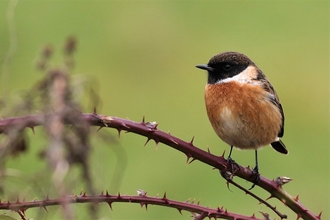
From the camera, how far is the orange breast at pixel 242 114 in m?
4.55

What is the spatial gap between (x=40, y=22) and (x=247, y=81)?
34.7ft

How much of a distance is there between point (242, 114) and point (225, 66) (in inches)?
16.2

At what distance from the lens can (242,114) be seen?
4.55m

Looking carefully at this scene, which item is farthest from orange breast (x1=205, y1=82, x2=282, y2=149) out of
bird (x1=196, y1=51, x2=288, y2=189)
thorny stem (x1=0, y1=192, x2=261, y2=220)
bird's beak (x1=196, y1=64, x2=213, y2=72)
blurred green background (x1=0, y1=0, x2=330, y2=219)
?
blurred green background (x1=0, y1=0, x2=330, y2=219)

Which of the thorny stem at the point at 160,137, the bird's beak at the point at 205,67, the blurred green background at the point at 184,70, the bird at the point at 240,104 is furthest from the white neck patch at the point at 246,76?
the blurred green background at the point at 184,70

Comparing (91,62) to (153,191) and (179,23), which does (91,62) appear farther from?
(153,191)

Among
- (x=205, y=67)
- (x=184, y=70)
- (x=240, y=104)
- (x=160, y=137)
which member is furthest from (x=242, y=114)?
(x=184, y=70)

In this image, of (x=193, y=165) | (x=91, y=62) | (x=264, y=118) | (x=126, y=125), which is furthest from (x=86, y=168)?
(x=91, y=62)

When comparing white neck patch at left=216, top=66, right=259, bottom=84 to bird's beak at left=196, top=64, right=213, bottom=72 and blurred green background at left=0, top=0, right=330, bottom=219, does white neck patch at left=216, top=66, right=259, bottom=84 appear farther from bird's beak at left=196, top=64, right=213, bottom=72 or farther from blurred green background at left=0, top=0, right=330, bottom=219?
Result: blurred green background at left=0, top=0, right=330, bottom=219

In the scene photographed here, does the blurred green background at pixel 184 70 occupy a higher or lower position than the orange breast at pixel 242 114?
lower

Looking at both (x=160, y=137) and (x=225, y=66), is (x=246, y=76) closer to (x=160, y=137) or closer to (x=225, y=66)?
(x=225, y=66)

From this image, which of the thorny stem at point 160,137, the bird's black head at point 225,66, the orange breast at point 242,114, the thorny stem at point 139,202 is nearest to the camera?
the thorny stem at point 160,137

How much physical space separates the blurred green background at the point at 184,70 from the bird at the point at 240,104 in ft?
11.3

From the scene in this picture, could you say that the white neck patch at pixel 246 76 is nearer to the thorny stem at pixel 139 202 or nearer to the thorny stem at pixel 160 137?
the thorny stem at pixel 160 137
